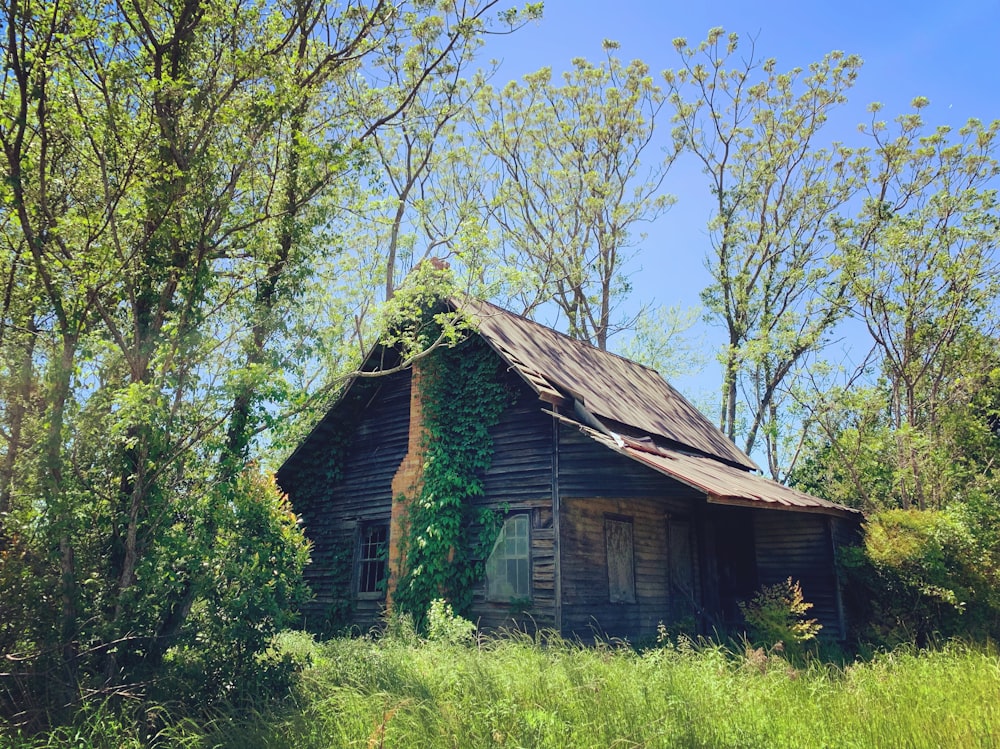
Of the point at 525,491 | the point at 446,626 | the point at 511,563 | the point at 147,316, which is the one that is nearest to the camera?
the point at 147,316

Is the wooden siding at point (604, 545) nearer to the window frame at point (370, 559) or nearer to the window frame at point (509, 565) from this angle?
the window frame at point (509, 565)

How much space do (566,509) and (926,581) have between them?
22.4 ft

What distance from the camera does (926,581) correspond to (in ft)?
43.1

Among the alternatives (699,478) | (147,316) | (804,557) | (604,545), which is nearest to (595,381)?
(604,545)

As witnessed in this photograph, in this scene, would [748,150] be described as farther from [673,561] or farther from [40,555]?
[40,555]

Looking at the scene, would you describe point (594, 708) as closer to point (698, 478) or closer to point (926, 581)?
point (698, 478)

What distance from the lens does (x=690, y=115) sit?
1131 inches

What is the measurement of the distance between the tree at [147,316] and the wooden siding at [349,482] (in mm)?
5616

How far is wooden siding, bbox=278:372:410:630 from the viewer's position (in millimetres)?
14398

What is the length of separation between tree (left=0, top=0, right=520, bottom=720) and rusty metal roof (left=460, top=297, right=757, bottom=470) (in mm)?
4016

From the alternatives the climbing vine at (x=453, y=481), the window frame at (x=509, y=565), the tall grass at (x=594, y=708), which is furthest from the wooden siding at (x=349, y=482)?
the tall grass at (x=594, y=708)

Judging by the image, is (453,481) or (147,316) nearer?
(147,316)

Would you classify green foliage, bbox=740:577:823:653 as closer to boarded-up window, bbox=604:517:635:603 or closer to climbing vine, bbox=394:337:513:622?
boarded-up window, bbox=604:517:635:603

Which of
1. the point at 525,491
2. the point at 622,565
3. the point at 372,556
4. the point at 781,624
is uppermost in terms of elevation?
the point at 525,491
